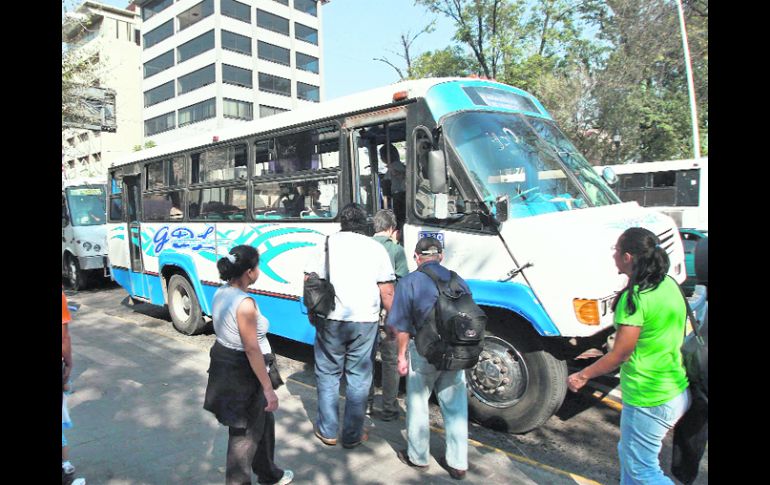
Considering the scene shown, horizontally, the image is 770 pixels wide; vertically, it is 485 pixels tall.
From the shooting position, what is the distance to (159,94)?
182 feet

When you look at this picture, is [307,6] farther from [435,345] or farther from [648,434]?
[648,434]

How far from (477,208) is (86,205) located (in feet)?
41.3

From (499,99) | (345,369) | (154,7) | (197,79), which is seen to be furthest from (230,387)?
(154,7)

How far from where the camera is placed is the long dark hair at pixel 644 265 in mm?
2771

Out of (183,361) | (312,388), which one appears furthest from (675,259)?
(183,361)

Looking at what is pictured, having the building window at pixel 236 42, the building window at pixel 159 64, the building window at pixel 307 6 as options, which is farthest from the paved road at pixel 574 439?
the building window at pixel 307 6

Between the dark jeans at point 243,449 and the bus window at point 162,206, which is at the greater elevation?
the bus window at point 162,206

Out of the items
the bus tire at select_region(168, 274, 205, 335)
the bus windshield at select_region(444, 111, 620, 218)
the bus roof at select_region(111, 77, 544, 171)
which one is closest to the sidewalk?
the bus tire at select_region(168, 274, 205, 335)

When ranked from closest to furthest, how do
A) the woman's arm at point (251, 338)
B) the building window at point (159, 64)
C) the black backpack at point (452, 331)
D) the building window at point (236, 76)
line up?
the woman's arm at point (251, 338) < the black backpack at point (452, 331) < the building window at point (236, 76) < the building window at point (159, 64)

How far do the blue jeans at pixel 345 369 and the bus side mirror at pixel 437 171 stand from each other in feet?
4.20

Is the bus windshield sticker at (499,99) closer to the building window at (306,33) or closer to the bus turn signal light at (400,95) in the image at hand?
the bus turn signal light at (400,95)
